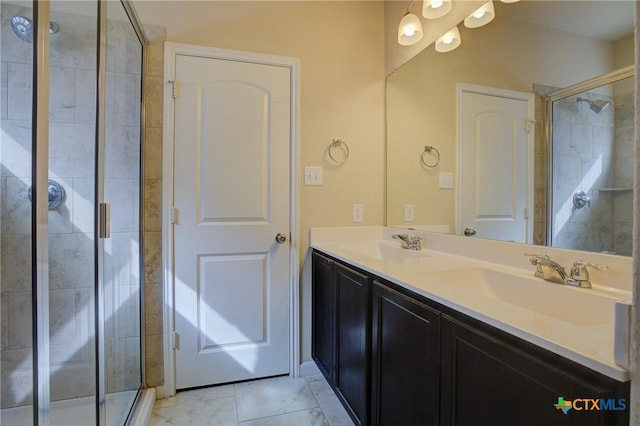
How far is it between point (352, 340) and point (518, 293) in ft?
2.33

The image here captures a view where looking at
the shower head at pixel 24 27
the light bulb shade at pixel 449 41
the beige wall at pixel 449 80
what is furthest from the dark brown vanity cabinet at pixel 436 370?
the shower head at pixel 24 27

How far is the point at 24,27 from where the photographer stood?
95cm

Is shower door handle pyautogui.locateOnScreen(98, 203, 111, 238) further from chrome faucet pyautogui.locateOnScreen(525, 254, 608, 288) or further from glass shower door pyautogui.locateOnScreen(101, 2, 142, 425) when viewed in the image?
chrome faucet pyautogui.locateOnScreen(525, 254, 608, 288)

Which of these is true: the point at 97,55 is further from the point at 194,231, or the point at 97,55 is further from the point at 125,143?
the point at 194,231

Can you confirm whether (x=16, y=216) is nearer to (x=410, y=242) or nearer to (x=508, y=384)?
(x=508, y=384)

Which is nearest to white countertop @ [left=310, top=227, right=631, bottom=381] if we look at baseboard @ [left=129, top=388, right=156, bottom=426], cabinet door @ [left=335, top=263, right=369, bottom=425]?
cabinet door @ [left=335, top=263, right=369, bottom=425]

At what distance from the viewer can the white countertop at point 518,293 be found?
0.58 metres

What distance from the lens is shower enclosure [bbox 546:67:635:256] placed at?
0.90 meters

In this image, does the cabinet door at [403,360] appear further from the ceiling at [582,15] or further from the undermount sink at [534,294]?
the ceiling at [582,15]

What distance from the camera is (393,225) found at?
208cm

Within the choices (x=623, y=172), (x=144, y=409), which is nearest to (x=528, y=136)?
(x=623, y=172)

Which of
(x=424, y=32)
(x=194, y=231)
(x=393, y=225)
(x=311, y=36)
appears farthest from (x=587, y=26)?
(x=194, y=231)

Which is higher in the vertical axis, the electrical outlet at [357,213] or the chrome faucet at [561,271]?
the electrical outlet at [357,213]

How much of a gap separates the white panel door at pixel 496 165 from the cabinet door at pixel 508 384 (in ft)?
2.16
